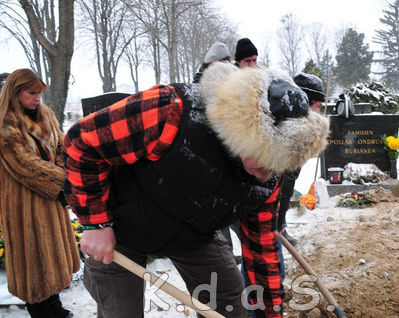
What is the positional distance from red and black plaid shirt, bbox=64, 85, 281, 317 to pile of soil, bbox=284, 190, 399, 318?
6.85 ft

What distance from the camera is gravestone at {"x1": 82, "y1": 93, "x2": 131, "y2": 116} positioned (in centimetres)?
468

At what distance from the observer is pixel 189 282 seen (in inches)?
75.8

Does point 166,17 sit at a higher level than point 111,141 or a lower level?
higher

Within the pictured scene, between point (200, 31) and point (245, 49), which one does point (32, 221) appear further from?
point (200, 31)

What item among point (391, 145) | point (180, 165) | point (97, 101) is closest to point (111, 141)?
point (180, 165)

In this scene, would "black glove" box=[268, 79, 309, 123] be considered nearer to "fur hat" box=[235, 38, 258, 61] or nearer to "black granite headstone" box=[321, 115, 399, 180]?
"fur hat" box=[235, 38, 258, 61]

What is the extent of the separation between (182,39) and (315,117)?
20.7 m

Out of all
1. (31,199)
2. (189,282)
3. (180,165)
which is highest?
(180,165)

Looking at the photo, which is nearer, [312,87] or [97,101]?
[312,87]

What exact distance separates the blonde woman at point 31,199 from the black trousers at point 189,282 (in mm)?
902

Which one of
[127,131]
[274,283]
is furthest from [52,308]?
[127,131]

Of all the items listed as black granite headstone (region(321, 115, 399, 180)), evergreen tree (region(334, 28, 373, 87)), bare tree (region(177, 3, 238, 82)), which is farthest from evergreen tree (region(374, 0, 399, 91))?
Result: black granite headstone (region(321, 115, 399, 180))

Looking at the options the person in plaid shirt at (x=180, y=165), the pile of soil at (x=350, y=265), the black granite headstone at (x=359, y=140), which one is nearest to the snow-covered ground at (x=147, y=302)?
the pile of soil at (x=350, y=265)

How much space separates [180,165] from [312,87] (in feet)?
6.89
